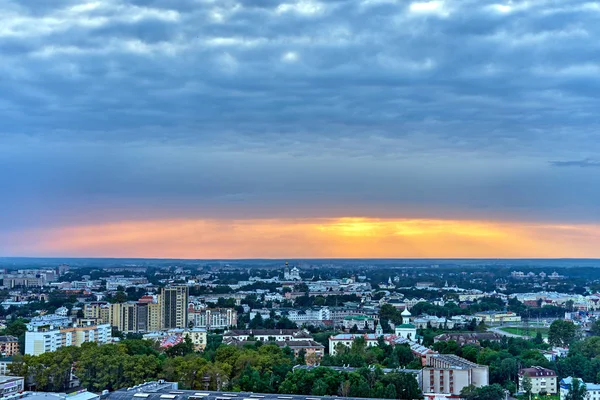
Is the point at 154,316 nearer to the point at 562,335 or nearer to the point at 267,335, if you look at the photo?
the point at 267,335

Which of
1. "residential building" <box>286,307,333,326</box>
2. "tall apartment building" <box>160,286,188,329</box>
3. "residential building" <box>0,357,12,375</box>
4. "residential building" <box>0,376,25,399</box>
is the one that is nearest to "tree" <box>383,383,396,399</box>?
"residential building" <box>0,376,25,399</box>

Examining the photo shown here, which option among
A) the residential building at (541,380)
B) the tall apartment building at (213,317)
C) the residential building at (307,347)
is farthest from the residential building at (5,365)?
the tall apartment building at (213,317)

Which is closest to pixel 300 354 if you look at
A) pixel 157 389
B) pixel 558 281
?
pixel 157 389

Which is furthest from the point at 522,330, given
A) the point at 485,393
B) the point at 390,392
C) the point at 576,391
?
the point at 390,392

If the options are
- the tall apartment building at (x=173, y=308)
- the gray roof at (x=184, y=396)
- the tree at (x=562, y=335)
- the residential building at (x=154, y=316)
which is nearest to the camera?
the gray roof at (x=184, y=396)

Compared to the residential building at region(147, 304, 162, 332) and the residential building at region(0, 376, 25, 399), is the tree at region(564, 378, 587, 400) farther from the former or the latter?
the residential building at region(147, 304, 162, 332)

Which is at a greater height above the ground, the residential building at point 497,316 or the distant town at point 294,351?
the distant town at point 294,351

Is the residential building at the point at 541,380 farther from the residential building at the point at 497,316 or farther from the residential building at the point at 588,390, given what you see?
the residential building at the point at 497,316

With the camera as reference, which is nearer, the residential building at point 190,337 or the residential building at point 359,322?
the residential building at point 190,337
